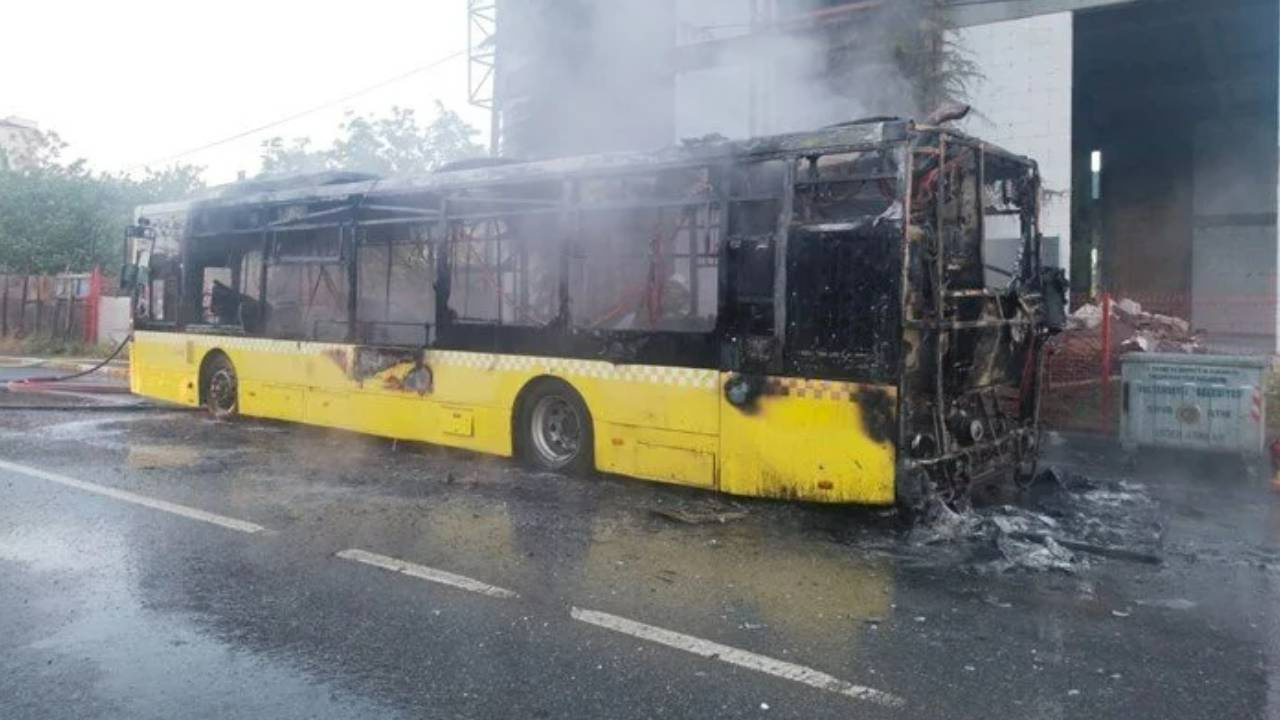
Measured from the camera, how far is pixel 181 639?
3865 mm

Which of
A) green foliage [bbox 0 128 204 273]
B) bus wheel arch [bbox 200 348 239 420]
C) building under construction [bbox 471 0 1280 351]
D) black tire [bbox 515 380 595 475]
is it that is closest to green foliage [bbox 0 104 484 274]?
green foliage [bbox 0 128 204 273]

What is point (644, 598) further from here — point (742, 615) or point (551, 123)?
point (551, 123)

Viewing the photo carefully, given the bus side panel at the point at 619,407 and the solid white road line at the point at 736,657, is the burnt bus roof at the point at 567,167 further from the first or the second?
the solid white road line at the point at 736,657

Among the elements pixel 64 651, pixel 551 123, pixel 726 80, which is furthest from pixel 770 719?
pixel 551 123

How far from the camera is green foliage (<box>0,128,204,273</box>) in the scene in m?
23.9

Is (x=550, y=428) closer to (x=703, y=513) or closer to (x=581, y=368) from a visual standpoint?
(x=581, y=368)

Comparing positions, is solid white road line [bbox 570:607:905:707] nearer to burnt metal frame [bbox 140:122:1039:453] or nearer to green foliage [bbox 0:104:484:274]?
burnt metal frame [bbox 140:122:1039:453]

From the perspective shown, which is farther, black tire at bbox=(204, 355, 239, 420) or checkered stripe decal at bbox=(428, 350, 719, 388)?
black tire at bbox=(204, 355, 239, 420)

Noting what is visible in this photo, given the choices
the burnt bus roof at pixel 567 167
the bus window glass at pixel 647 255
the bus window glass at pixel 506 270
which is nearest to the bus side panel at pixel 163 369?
the burnt bus roof at pixel 567 167

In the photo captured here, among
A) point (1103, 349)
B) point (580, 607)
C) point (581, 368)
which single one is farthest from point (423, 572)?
point (1103, 349)

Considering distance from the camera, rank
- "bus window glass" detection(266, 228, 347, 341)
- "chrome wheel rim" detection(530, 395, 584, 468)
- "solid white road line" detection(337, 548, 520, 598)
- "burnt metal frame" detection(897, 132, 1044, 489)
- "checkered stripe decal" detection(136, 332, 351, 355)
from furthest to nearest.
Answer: "checkered stripe decal" detection(136, 332, 351, 355) < "bus window glass" detection(266, 228, 347, 341) < "chrome wheel rim" detection(530, 395, 584, 468) < "burnt metal frame" detection(897, 132, 1044, 489) < "solid white road line" detection(337, 548, 520, 598)

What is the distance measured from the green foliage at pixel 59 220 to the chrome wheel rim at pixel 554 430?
2126cm

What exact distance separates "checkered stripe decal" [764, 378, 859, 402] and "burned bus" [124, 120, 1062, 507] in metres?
0.01

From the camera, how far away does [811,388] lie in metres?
5.82
